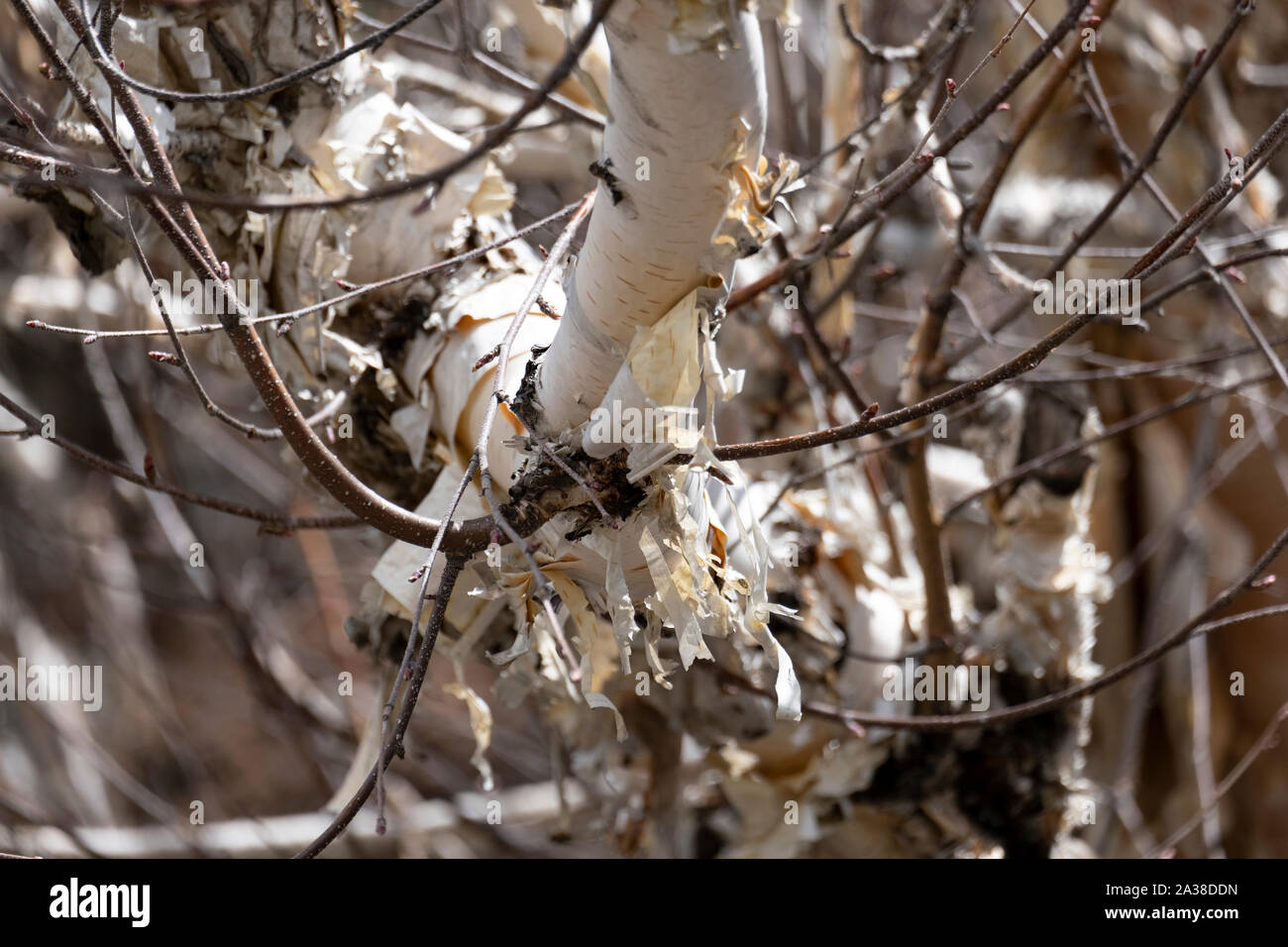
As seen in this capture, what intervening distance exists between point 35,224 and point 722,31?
273 centimetres

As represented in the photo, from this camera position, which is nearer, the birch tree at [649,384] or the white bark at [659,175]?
the white bark at [659,175]


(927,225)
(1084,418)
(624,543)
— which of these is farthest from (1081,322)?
(927,225)

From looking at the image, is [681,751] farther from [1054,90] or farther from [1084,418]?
[1054,90]

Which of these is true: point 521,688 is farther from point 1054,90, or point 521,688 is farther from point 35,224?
point 35,224

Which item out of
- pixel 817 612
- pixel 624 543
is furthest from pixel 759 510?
pixel 624 543

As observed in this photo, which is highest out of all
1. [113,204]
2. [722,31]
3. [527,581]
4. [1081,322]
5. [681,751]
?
[113,204]

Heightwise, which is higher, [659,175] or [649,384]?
[659,175]

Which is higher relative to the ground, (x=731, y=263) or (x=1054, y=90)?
(x=1054, y=90)

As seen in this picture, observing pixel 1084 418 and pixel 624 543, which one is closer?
pixel 624 543

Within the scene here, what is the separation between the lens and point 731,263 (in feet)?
2.80

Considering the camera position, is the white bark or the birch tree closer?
the white bark

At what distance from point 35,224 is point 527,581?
8.10 ft
